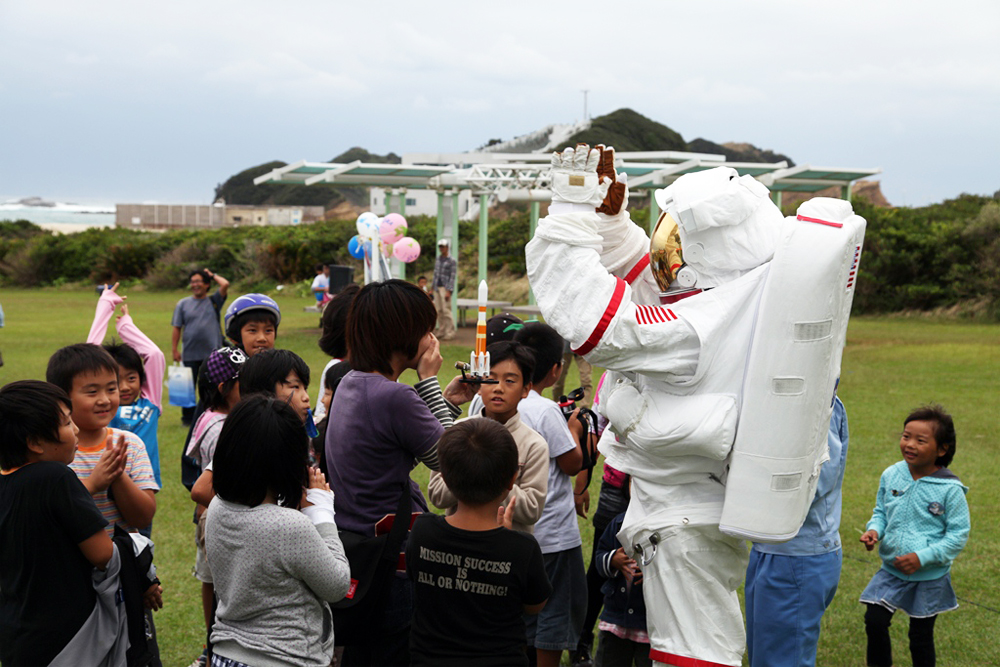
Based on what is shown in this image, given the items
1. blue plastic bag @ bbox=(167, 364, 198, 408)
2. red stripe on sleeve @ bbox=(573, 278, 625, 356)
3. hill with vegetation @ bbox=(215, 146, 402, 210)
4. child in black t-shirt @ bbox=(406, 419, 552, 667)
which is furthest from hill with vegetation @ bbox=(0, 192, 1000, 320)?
hill with vegetation @ bbox=(215, 146, 402, 210)

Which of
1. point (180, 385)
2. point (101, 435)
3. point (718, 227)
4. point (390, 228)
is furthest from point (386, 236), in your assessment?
point (718, 227)

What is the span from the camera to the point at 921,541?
392 centimetres

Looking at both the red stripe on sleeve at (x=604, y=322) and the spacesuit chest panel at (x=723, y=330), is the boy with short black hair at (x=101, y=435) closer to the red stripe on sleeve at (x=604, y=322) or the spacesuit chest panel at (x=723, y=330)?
the red stripe on sleeve at (x=604, y=322)

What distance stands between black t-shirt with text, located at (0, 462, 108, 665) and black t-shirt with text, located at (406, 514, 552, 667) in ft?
3.21

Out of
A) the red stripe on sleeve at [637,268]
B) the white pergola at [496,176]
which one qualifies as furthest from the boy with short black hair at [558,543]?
the white pergola at [496,176]

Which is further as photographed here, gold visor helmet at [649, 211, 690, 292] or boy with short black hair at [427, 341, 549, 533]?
boy with short black hair at [427, 341, 549, 533]

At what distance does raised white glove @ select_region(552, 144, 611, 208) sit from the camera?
274 cm

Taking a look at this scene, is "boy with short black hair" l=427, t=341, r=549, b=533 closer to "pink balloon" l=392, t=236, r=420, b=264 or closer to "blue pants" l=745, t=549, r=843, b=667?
"blue pants" l=745, t=549, r=843, b=667

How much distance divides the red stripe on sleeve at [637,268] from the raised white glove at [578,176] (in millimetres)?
582

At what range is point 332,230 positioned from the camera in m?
36.6

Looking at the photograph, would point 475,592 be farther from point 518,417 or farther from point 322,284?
point 322,284

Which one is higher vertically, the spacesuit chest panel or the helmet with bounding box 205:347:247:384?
the spacesuit chest panel

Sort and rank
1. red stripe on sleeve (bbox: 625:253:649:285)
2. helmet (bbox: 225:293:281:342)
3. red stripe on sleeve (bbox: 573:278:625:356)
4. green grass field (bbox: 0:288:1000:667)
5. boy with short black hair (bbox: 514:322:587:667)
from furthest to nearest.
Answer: helmet (bbox: 225:293:281:342) < green grass field (bbox: 0:288:1000:667) < boy with short black hair (bbox: 514:322:587:667) < red stripe on sleeve (bbox: 625:253:649:285) < red stripe on sleeve (bbox: 573:278:625:356)

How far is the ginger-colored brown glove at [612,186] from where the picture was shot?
2838 mm
